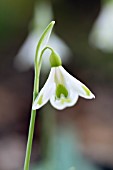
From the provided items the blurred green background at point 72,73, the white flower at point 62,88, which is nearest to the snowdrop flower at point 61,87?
the white flower at point 62,88

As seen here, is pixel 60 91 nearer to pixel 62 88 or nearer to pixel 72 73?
pixel 62 88

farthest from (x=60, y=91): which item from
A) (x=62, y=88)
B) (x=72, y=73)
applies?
(x=72, y=73)

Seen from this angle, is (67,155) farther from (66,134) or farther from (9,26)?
(9,26)

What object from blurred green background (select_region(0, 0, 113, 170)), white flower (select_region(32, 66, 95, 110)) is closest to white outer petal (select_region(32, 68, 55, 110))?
white flower (select_region(32, 66, 95, 110))

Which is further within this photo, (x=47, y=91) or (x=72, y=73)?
(x=72, y=73)

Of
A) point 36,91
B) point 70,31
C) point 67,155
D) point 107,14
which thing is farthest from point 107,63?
point 36,91

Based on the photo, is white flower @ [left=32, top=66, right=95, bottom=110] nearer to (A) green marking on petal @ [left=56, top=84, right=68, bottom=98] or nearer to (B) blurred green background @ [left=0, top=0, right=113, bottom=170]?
(A) green marking on petal @ [left=56, top=84, right=68, bottom=98]

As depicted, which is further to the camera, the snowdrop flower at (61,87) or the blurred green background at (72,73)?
the blurred green background at (72,73)

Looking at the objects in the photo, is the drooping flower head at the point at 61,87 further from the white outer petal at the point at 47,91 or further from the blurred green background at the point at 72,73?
the blurred green background at the point at 72,73

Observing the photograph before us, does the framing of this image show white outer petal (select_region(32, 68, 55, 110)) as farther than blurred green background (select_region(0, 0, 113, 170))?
No
